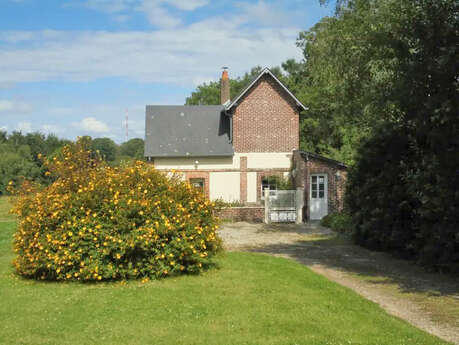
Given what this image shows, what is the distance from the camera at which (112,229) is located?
9969 mm

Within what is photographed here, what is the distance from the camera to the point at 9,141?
3430 inches

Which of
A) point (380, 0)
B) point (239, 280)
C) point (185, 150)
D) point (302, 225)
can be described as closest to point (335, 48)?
point (380, 0)

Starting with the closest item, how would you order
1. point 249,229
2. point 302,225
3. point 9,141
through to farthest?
point 249,229
point 302,225
point 9,141

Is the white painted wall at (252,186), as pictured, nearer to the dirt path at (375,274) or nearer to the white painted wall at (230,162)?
the white painted wall at (230,162)

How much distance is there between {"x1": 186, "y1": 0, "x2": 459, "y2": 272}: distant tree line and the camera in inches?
409

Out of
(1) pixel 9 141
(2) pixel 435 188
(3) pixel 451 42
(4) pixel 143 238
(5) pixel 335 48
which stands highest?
(1) pixel 9 141

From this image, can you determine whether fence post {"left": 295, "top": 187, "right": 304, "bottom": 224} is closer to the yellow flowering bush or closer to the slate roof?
the slate roof

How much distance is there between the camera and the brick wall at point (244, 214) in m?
24.6

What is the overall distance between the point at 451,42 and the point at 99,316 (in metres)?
8.66

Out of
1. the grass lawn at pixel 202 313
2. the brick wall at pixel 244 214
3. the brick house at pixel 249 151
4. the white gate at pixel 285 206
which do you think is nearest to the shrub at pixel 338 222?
the white gate at pixel 285 206

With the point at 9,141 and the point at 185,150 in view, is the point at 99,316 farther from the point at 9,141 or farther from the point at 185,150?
the point at 9,141

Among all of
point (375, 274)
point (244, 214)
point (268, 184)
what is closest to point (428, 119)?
point (375, 274)

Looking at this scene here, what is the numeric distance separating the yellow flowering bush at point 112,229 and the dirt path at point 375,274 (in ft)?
11.6

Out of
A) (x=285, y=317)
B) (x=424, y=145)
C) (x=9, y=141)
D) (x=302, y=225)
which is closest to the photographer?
(x=285, y=317)
